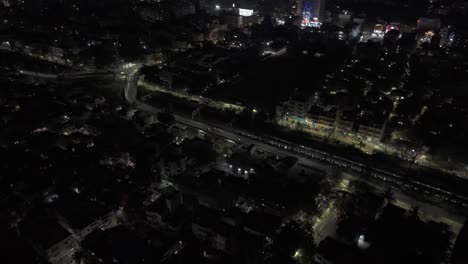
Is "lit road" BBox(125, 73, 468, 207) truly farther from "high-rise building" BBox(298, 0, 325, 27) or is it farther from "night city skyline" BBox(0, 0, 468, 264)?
"high-rise building" BBox(298, 0, 325, 27)

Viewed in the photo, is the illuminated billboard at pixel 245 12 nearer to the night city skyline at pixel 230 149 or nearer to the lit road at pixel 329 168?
the night city skyline at pixel 230 149

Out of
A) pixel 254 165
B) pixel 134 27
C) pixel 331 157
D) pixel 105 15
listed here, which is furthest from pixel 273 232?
pixel 105 15

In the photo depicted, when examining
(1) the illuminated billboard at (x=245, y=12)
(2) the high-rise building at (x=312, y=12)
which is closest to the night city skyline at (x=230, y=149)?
(2) the high-rise building at (x=312, y=12)

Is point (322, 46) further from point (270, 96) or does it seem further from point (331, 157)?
point (331, 157)

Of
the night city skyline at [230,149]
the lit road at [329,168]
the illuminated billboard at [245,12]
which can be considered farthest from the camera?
the illuminated billboard at [245,12]

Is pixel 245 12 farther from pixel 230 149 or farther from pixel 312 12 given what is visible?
pixel 230 149

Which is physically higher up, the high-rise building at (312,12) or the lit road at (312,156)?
the high-rise building at (312,12)

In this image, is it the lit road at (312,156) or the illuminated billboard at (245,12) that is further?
the illuminated billboard at (245,12)

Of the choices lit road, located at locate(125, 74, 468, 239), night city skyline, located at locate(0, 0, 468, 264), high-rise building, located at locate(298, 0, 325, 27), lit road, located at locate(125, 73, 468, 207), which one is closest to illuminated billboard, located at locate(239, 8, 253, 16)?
high-rise building, located at locate(298, 0, 325, 27)

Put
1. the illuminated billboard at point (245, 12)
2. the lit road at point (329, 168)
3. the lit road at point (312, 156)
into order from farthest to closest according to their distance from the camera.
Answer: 1. the illuminated billboard at point (245, 12)
2. the lit road at point (312, 156)
3. the lit road at point (329, 168)
